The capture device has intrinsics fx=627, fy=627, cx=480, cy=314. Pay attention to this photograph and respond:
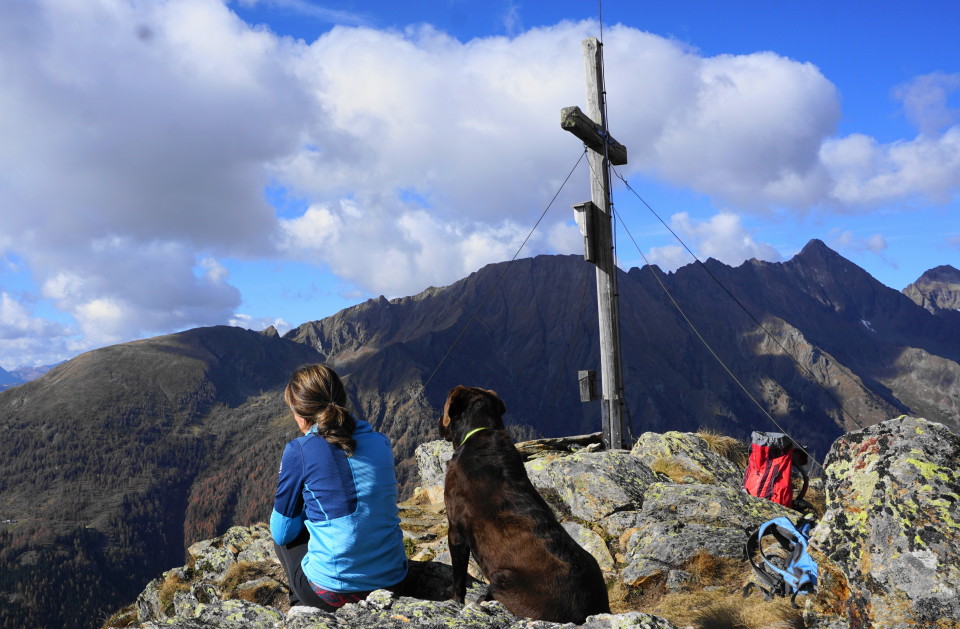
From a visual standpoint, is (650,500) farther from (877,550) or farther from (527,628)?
(527,628)

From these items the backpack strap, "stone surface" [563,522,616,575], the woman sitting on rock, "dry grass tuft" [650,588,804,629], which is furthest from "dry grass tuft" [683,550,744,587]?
the woman sitting on rock

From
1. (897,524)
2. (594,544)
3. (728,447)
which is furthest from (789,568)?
(728,447)

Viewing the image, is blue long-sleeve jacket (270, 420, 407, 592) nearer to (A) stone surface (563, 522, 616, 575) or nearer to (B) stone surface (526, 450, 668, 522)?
(A) stone surface (563, 522, 616, 575)

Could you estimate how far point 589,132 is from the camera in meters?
13.7

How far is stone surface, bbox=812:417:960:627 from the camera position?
451 centimetres

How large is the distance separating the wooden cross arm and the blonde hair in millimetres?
9727

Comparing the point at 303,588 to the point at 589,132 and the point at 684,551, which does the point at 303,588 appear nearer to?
the point at 684,551

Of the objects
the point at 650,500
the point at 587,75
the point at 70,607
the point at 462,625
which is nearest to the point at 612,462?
the point at 650,500

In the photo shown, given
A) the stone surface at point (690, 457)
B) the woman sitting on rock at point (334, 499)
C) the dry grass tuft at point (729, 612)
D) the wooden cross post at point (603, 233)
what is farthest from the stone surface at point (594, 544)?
the wooden cross post at point (603, 233)

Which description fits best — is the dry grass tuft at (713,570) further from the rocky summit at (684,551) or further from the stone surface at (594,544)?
the stone surface at (594,544)

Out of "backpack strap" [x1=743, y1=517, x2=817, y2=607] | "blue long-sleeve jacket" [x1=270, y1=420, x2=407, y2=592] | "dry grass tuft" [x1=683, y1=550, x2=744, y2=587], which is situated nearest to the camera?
"blue long-sleeve jacket" [x1=270, y1=420, x2=407, y2=592]

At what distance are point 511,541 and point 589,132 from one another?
10.6 metres

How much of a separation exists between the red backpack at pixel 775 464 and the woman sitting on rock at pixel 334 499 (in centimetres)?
811

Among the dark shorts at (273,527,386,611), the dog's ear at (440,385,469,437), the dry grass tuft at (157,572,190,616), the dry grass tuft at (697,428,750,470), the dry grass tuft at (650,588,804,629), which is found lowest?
the dry grass tuft at (157,572,190,616)
